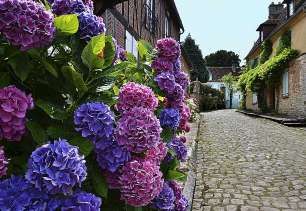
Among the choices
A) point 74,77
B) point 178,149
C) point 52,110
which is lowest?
point 178,149

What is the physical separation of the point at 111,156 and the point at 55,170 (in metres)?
0.42

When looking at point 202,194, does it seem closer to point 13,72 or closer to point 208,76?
point 13,72

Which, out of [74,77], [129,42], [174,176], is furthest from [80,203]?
[129,42]

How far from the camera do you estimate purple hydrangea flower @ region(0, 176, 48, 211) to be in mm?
1609

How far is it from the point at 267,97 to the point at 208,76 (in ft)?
145

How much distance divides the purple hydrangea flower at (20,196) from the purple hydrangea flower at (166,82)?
57.0 inches

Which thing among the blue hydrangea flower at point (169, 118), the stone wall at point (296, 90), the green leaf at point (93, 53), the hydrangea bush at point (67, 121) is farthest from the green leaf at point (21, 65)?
the stone wall at point (296, 90)

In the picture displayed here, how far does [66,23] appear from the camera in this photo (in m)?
1.98

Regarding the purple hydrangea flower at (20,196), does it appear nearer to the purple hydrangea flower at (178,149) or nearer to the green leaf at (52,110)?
the green leaf at (52,110)

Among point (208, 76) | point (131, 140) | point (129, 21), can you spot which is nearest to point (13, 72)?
point (131, 140)

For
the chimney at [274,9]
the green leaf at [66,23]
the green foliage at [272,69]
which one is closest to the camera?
the green leaf at [66,23]

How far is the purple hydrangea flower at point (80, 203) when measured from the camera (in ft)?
5.45

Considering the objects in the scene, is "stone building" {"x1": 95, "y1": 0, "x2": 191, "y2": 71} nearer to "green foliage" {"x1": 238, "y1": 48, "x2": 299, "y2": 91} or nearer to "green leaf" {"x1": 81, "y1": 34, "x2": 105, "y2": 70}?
"green leaf" {"x1": 81, "y1": 34, "x2": 105, "y2": 70}

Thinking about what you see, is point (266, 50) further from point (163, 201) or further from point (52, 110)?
point (52, 110)
